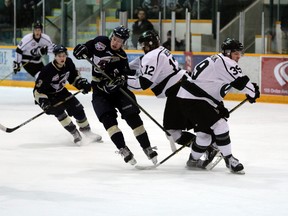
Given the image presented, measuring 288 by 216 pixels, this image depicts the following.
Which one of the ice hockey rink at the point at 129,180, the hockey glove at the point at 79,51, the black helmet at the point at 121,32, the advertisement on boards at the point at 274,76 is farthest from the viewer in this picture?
the advertisement on boards at the point at 274,76

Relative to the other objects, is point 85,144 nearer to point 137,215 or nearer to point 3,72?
point 137,215

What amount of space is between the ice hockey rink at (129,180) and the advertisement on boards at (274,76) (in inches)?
96.2

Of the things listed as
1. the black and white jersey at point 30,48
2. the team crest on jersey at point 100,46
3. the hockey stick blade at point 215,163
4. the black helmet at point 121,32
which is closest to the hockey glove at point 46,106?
the team crest on jersey at point 100,46

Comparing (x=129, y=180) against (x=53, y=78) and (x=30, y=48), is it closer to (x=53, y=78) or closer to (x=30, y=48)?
(x=53, y=78)

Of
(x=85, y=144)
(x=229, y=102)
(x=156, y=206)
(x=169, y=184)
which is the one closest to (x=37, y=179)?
(x=169, y=184)

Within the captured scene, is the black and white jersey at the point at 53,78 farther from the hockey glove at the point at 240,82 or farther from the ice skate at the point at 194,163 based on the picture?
the hockey glove at the point at 240,82

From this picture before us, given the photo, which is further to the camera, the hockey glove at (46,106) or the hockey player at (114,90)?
the hockey glove at (46,106)

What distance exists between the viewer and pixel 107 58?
5.81 meters

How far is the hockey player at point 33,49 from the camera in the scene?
10.3 meters

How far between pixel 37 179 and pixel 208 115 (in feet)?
3.79

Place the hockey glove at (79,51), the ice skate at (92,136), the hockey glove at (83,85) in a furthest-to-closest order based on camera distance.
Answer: the ice skate at (92,136), the hockey glove at (83,85), the hockey glove at (79,51)

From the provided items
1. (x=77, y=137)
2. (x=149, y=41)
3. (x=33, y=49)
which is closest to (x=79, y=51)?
(x=149, y=41)

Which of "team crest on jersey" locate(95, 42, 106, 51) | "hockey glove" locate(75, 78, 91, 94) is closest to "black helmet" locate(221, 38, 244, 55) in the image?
"team crest on jersey" locate(95, 42, 106, 51)

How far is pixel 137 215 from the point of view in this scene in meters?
3.93
